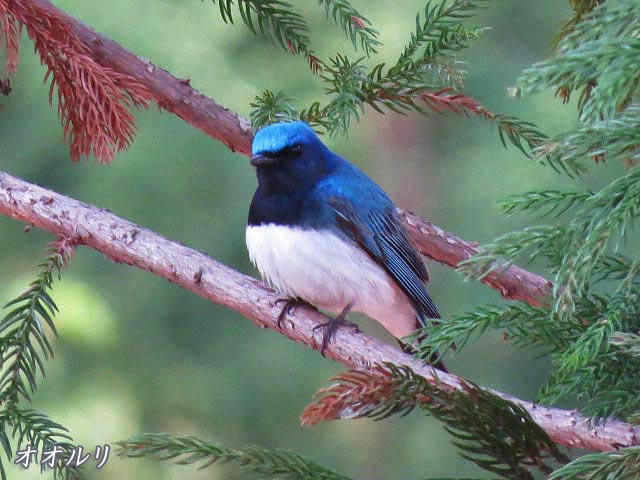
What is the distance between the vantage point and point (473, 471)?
16.7 ft

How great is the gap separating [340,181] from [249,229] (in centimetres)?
35

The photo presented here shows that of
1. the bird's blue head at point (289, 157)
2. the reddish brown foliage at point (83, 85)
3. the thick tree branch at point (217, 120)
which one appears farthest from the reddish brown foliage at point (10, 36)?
the bird's blue head at point (289, 157)

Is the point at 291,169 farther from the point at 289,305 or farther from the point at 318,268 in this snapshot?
the point at 289,305

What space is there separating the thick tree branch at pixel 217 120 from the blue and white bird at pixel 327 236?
0.10 m

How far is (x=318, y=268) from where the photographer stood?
106 inches

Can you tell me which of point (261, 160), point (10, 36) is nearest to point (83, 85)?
point (10, 36)

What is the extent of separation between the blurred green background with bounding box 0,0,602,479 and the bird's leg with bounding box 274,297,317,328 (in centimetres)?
224

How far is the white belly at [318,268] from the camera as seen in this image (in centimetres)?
267

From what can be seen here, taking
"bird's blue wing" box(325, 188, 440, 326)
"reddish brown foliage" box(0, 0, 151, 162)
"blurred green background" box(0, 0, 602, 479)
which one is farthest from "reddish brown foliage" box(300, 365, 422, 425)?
"blurred green background" box(0, 0, 602, 479)

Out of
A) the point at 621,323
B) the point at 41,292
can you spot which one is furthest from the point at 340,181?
the point at 621,323

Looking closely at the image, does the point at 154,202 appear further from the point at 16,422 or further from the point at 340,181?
the point at 16,422

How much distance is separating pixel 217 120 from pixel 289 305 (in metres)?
0.52

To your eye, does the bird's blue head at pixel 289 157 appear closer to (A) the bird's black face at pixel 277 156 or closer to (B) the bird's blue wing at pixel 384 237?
(A) the bird's black face at pixel 277 156

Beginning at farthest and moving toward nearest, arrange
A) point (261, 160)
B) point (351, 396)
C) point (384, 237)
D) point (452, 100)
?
point (384, 237)
point (261, 160)
point (452, 100)
point (351, 396)
